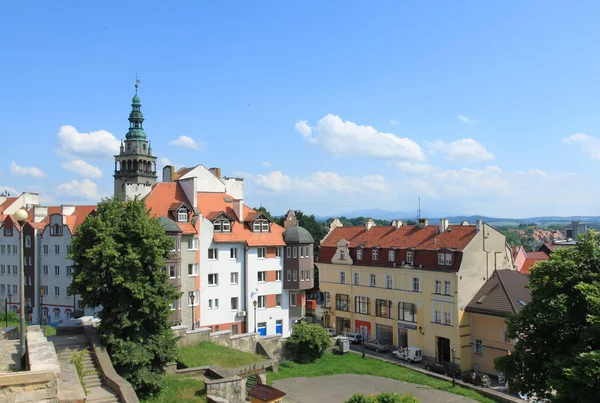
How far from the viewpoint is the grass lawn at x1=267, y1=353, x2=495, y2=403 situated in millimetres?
39812

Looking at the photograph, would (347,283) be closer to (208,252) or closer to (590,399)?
(208,252)

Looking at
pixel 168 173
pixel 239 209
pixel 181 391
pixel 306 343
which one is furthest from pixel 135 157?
pixel 181 391

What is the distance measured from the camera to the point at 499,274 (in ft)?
169

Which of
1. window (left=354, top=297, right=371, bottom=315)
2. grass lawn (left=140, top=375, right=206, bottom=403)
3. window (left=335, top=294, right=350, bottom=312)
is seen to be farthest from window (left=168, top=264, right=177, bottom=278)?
window (left=335, top=294, right=350, bottom=312)

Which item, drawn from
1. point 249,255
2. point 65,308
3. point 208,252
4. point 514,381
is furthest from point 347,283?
point 514,381

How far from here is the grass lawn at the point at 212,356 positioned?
34.0 metres

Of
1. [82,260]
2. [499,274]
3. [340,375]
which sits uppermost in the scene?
[82,260]

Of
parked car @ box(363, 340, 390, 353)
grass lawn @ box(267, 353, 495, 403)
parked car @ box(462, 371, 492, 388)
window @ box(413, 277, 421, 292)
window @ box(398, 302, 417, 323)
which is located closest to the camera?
grass lawn @ box(267, 353, 495, 403)

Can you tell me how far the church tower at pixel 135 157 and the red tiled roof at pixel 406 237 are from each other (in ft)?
143

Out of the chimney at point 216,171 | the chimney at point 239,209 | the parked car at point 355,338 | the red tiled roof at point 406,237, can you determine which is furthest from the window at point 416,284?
the chimney at point 216,171

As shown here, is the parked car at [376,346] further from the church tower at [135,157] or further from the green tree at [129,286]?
the church tower at [135,157]

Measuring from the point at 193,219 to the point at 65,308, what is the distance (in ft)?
64.9

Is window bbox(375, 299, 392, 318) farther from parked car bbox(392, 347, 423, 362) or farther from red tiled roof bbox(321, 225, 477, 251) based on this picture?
red tiled roof bbox(321, 225, 477, 251)

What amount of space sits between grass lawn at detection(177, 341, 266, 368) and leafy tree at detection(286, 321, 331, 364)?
5.86 metres
